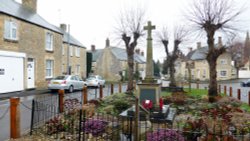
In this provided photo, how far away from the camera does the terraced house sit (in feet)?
59.4

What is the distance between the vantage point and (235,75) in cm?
5856

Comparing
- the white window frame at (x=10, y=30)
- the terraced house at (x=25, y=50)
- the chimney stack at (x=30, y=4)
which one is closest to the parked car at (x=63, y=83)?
the terraced house at (x=25, y=50)

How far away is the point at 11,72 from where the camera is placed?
18.6 metres

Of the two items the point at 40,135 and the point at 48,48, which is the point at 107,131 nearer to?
the point at 40,135

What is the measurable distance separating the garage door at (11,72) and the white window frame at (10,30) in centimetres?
133

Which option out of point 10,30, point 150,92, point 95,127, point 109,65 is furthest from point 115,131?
point 109,65

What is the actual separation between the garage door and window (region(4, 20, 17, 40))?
1.38 meters

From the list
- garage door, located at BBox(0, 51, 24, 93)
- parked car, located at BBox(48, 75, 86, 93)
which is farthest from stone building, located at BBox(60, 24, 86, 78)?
garage door, located at BBox(0, 51, 24, 93)

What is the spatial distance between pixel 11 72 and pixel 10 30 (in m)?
3.29

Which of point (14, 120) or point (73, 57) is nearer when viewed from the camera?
point (14, 120)

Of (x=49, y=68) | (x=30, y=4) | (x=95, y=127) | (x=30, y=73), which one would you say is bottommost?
(x=95, y=127)

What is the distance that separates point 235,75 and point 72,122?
193ft

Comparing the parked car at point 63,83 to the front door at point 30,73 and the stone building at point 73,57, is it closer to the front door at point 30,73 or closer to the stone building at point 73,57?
the front door at point 30,73

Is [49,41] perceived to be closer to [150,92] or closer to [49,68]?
[49,68]
